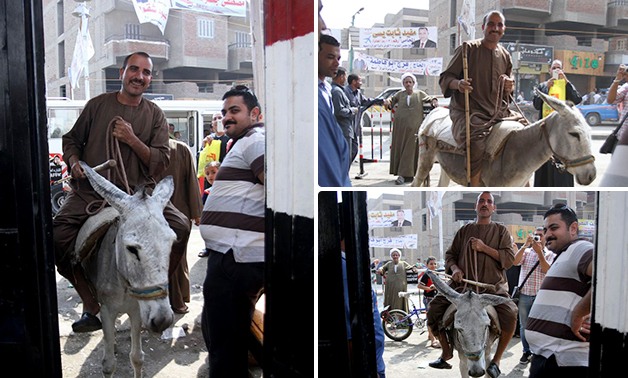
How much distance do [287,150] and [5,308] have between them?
46.2 inches

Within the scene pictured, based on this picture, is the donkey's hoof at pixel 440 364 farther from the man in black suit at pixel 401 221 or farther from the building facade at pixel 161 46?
the building facade at pixel 161 46

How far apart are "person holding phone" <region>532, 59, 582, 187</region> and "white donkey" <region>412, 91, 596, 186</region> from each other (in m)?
A: 0.05

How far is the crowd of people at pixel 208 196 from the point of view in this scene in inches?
100

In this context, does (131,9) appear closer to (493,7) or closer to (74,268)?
(74,268)

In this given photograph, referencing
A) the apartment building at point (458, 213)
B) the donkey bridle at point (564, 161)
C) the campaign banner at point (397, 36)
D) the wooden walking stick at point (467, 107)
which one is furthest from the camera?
the wooden walking stick at point (467, 107)

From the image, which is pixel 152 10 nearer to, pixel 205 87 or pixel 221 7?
pixel 221 7

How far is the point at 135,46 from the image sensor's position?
2557mm

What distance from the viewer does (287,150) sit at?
181 cm

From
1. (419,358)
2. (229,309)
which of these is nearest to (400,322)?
(419,358)

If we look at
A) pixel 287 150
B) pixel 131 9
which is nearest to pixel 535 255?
pixel 287 150

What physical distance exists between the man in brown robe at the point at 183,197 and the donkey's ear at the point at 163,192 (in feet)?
1.96

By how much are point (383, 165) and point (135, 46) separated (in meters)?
2.87

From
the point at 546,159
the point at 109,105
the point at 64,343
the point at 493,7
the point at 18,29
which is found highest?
the point at 493,7

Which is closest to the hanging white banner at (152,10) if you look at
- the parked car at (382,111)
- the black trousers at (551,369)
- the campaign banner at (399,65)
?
the campaign banner at (399,65)
